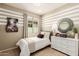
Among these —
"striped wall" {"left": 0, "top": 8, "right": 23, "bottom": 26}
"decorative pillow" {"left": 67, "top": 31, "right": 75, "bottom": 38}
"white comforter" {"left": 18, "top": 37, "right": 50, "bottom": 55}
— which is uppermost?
"striped wall" {"left": 0, "top": 8, "right": 23, "bottom": 26}

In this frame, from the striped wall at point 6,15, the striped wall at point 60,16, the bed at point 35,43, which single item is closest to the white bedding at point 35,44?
the bed at point 35,43

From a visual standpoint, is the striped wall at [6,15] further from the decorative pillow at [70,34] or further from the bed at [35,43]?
the decorative pillow at [70,34]

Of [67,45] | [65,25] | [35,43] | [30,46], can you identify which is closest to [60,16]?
[65,25]

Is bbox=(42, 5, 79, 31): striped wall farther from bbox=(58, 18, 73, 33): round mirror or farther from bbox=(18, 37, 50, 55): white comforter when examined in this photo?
bbox=(18, 37, 50, 55): white comforter

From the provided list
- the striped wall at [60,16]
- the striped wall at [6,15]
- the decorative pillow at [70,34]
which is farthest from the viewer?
the decorative pillow at [70,34]

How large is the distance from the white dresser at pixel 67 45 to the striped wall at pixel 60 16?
534 mm

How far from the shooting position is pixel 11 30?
1.57 metres

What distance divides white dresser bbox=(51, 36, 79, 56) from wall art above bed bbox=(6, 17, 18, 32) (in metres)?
1.48

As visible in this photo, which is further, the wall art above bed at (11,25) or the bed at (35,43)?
the bed at (35,43)

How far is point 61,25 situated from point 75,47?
31.5 inches

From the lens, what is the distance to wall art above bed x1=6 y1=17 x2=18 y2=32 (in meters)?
1.48

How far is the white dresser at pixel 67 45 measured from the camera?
4.87 ft

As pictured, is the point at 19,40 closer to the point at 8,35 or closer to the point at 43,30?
the point at 8,35

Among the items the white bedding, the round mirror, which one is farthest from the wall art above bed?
the round mirror
